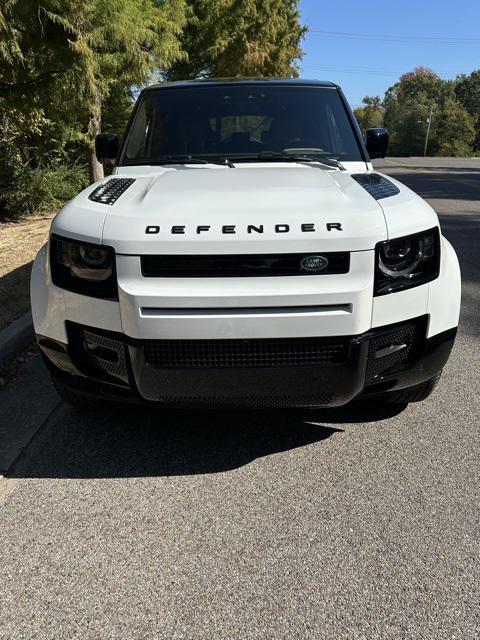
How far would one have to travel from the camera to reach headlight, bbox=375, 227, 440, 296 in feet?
7.95

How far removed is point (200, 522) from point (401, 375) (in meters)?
1.13

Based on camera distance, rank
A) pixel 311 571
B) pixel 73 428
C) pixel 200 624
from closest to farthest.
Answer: pixel 200 624
pixel 311 571
pixel 73 428

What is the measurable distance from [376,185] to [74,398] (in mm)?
1981

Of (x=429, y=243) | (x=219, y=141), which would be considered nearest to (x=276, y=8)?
(x=219, y=141)

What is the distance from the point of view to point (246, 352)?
7.91 feet

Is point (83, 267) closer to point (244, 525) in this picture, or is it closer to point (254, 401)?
point (254, 401)

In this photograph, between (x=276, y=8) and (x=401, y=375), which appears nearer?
(x=401, y=375)

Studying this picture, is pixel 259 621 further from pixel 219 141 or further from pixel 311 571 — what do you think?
pixel 219 141

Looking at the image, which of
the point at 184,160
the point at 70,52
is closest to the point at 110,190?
the point at 184,160

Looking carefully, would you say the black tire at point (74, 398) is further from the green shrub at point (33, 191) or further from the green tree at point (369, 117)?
the green tree at point (369, 117)

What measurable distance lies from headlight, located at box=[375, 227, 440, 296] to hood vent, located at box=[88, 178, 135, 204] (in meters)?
1.30

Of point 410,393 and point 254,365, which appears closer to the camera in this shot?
point 254,365

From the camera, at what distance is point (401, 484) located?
266cm

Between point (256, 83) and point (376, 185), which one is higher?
point (256, 83)
